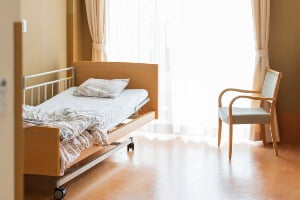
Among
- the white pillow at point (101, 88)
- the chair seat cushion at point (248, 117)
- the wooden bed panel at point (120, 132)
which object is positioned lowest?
the wooden bed panel at point (120, 132)

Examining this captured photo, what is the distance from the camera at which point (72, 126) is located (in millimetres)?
3510

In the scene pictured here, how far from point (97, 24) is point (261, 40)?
180 cm

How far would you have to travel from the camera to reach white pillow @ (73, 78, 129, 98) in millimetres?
4891

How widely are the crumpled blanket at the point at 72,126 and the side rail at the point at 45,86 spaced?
730 millimetres

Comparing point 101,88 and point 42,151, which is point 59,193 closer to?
point 42,151

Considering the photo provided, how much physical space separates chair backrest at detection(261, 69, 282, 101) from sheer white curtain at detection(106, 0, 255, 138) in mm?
278

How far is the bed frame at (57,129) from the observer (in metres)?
3.33

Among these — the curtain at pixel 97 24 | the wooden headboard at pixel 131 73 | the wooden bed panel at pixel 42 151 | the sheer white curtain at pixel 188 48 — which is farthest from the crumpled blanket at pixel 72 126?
the curtain at pixel 97 24

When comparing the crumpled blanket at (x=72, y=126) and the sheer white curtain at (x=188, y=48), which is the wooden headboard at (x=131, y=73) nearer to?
the sheer white curtain at (x=188, y=48)

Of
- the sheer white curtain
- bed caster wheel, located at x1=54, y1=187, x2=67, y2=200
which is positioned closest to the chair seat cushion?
the sheer white curtain

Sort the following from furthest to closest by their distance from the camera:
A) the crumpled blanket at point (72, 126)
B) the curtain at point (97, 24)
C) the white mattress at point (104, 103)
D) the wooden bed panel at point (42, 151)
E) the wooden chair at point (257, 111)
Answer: the curtain at point (97, 24) → the wooden chair at point (257, 111) → the white mattress at point (104, 103) → the crumpled blanket at point (72, 126) → the wooden bed panel at point (42, 151)
